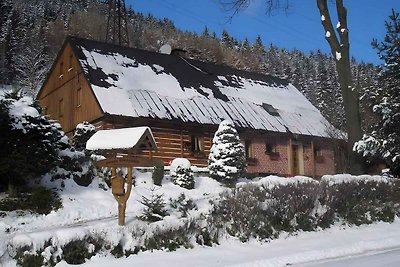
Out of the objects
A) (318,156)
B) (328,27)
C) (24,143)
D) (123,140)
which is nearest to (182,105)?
(328,27)

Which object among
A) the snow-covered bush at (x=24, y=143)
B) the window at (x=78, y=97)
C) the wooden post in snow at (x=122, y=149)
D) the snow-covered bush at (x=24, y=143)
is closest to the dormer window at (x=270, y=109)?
the window at (x=78, y=97)

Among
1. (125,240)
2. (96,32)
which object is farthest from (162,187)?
(96,32)

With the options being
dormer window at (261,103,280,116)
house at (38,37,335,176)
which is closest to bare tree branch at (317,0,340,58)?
house at (38,37,335,176)

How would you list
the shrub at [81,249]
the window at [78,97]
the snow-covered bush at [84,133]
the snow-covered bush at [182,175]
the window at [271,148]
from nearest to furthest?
the shrub at [81,249] → the snow-covered bush at [182,175] → the snow-covered bush at [84,133] → the window at [78,97] → the window at [271,148]

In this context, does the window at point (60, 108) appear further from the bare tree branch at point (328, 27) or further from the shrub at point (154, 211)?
the shrub at point (154, 211)

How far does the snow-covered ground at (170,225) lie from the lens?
859cm

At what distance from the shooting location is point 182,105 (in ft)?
84.7

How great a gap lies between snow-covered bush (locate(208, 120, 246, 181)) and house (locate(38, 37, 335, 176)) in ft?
9.71

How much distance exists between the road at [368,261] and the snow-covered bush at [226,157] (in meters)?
11.4

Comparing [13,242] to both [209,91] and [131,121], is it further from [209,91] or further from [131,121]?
[209,91]

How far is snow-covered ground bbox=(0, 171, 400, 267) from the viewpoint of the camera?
Answer: 8.59 m

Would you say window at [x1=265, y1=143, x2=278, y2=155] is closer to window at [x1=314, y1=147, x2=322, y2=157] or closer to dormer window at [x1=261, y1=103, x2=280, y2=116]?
dormer window at [x1=261, y1=103, x2=280, y2=116]

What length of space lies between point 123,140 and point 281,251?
15.7ft

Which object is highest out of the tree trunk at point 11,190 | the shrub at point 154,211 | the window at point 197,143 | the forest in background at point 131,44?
the forest in background at point 131,44
